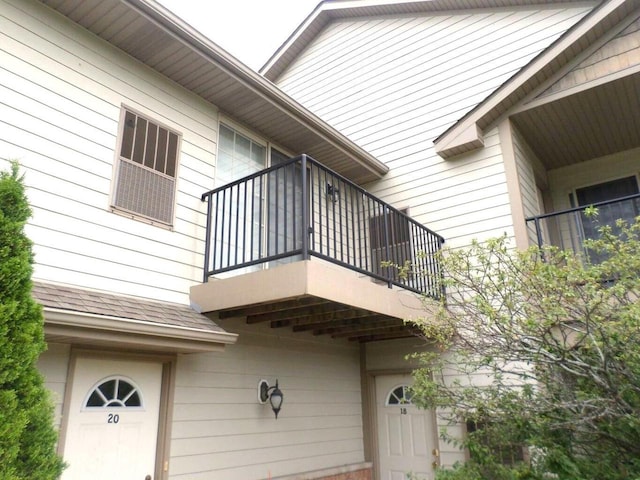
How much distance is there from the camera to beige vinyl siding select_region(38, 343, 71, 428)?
3.99 m

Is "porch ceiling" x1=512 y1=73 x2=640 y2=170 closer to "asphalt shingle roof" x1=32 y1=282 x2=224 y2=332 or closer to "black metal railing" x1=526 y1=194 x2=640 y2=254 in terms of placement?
"black metal railing" x1=526 y1=194 x2=640 y2=254

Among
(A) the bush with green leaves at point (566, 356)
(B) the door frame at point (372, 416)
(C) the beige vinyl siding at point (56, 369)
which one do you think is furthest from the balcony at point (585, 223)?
(C) the beige vinyl siding at point (56, 369)

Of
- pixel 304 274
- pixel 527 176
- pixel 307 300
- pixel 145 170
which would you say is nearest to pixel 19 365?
pixel 304 274

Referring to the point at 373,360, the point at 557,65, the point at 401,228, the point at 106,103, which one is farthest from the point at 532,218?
the point at 106,103

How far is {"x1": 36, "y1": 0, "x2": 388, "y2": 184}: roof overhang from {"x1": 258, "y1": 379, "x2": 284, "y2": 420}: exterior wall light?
11.0ft

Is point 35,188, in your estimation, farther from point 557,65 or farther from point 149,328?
point 557,65

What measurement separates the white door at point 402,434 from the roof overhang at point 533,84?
3511mm

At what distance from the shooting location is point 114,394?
14.6 feet

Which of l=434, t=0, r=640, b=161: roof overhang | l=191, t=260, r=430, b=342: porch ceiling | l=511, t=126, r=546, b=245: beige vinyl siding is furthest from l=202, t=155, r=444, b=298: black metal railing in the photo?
l=434, t=0, r=640, b=161: roof overhang

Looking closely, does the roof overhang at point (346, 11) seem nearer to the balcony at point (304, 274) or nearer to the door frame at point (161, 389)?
the balcony at point (304, 274)

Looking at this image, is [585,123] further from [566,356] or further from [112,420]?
[112,420]

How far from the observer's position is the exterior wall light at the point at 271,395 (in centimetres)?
572

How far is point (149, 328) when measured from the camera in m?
4.22

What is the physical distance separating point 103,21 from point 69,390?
354 centimetres
